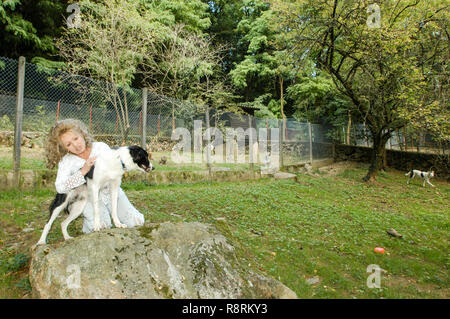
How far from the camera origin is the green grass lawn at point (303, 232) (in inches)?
154

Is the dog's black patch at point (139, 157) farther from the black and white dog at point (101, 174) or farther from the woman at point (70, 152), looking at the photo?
the woman at point (70, 152)

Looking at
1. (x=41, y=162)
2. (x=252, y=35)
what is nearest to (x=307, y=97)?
(x=252, y=35)

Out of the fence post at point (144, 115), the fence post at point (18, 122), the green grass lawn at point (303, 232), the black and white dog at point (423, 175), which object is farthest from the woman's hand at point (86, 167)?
the black and white dog at point (423, 175)

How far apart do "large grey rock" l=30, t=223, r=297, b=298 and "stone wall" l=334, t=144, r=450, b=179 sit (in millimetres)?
15655

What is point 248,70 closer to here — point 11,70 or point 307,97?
point 307,97

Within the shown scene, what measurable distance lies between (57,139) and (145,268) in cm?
159

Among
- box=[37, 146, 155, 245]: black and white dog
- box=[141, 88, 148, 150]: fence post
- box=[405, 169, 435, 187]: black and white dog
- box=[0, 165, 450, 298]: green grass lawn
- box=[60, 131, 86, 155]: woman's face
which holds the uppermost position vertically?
box=[141, 88, 148, 150]: fence post

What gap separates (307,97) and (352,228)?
15652 mm

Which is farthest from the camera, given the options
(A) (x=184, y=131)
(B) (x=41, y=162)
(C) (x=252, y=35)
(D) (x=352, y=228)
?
(C) (x=252, y=35)

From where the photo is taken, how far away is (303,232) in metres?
6.06

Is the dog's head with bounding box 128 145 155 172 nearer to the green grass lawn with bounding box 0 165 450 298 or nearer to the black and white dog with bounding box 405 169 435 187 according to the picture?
the green grass lawn with bounding box 0 165 450 298

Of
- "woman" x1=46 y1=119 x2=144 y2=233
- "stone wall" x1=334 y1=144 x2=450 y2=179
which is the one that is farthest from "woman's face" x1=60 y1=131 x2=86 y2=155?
"stone wall" x1=334 y1=144 x2=450 y2=179

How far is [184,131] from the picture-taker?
10.4 metres

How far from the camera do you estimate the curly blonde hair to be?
291 centimetres
